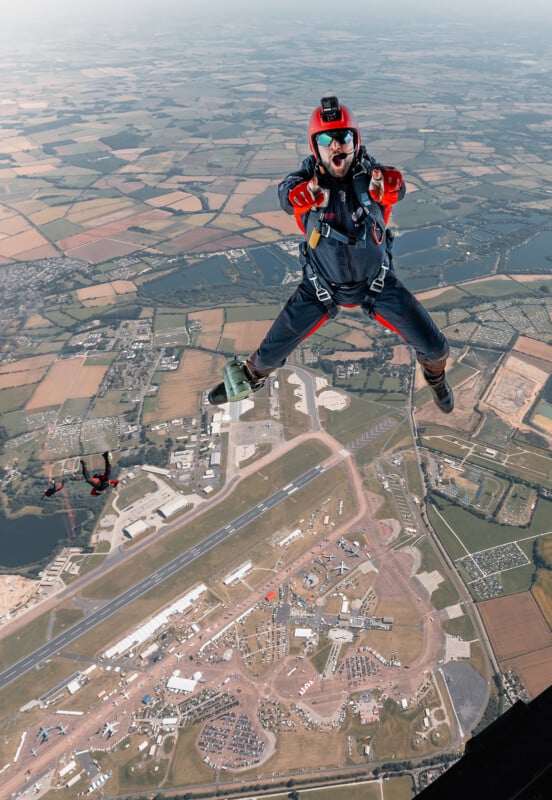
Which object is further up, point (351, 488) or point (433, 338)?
point (433, 338)

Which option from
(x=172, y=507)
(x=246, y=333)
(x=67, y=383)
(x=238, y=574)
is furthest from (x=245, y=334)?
(x=238, y=574)

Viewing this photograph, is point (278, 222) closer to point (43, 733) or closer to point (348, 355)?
point (348, 355)

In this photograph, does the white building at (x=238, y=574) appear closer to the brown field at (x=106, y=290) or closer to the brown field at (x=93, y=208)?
the brown field at (x=106, y=290)

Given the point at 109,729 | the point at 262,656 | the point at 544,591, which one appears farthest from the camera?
the point at 544,591

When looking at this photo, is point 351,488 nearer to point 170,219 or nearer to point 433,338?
point 433,338

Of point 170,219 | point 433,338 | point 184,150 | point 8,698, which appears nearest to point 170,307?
point 170,219

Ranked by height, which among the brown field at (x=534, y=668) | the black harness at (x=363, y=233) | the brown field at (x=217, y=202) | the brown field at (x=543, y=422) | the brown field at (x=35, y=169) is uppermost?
the black harness at (x=363, y=233)

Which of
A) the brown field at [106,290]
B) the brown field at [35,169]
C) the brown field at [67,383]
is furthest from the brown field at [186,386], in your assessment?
the brown field at [35,169]
